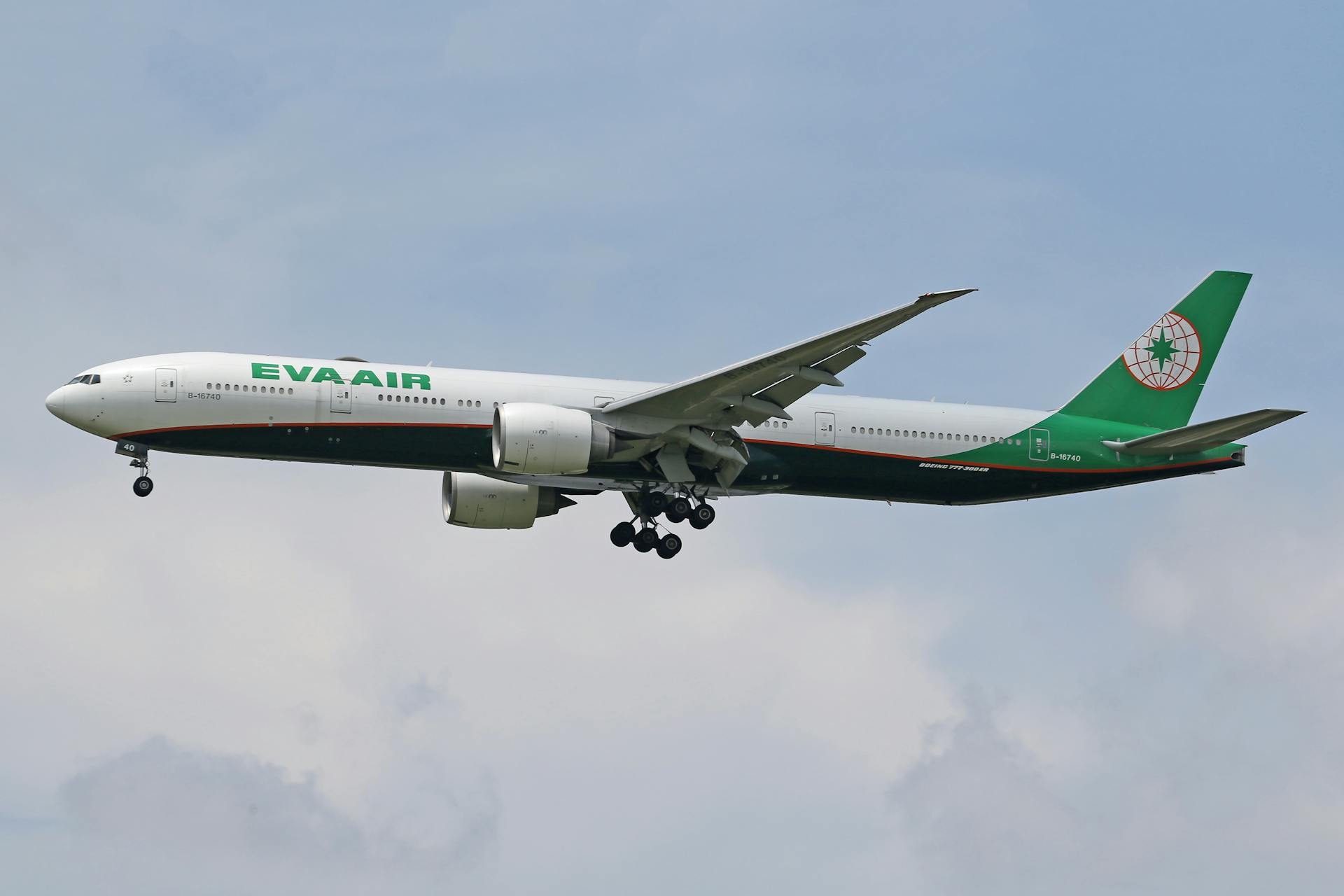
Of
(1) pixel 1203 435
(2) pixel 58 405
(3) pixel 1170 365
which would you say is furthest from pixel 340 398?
(3) pixel 1170 365

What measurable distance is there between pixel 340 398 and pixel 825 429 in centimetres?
1268

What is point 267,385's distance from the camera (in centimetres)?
4266

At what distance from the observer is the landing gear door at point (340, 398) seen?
42781 mm

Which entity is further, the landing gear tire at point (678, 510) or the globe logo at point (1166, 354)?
the globe logo at point (1166, 354)

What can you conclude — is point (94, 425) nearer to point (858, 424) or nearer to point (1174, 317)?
point (858, 424)

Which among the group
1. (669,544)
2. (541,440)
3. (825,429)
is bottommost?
(669,544)

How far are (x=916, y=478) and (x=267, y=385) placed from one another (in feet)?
56.6

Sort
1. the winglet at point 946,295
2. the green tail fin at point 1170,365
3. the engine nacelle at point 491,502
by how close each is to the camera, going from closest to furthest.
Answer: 1. the winglet at point 946,295
2. the engine nacelle at point 491,502
3. the green tail fin at point 1170,365

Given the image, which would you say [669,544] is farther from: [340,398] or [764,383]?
[340,398]

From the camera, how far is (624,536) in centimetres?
4725

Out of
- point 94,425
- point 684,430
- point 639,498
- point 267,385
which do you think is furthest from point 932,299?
point 94,425

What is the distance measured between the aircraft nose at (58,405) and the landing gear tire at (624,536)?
14.4 m

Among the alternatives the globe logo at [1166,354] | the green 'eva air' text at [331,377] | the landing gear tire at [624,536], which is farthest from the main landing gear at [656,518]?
the globe logo at [1166,354]

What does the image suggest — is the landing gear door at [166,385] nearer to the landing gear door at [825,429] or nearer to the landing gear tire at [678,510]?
the landing gear tire at [678,510]
